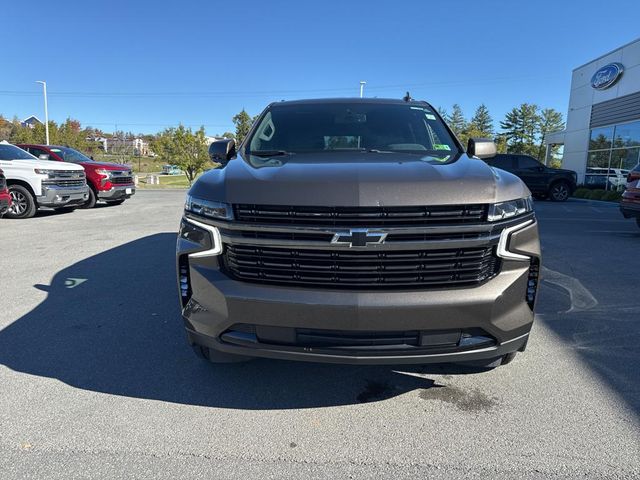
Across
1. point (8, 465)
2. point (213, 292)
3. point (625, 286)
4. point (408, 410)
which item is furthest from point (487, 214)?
point (625, 286)

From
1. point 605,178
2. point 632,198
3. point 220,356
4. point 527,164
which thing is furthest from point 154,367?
point 605,178

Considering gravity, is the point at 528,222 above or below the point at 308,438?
above

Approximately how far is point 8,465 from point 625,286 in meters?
5.99

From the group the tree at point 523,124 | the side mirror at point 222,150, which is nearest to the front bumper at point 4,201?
the side mirror at point 222,150

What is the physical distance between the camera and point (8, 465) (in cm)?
219

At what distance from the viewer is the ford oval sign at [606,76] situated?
21.9 meters

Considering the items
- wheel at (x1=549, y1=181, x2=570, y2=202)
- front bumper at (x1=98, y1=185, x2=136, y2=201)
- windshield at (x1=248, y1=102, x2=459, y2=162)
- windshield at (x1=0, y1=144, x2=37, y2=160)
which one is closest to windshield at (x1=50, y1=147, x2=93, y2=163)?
front bumper at (x1=98, y1=185, x2=136, y2=201)

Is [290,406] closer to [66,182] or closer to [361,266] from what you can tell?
[361,266]

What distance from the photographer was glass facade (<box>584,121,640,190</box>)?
20750mm

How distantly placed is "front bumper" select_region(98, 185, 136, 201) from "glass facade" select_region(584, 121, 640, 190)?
20.5 meters

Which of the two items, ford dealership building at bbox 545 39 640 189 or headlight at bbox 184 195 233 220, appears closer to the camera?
headlight at bbox 184 195 233 220

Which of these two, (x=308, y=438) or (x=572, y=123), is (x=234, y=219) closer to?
(x=308, y=438)

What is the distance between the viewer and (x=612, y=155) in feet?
73.5

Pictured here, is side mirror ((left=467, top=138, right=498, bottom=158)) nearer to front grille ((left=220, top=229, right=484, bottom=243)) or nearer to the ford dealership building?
front grille ((left=220, top=229, right=484, bottom=243))
